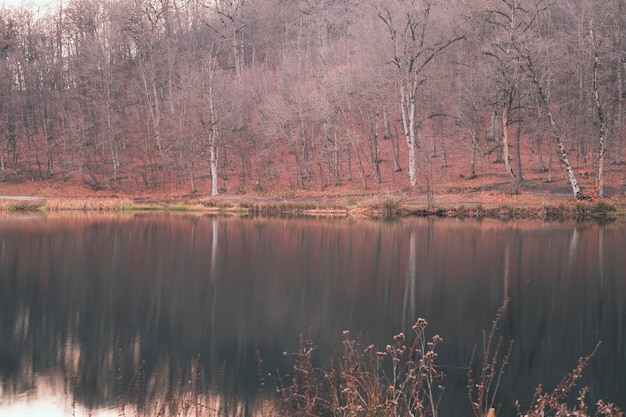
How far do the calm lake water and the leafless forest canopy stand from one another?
21.0 m

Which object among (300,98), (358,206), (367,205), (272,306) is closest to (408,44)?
(300,98)

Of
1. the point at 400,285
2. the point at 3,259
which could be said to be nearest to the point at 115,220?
the point at 3,259

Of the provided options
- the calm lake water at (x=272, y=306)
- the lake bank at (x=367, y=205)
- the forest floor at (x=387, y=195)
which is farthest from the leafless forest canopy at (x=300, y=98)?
the calm lake water at (x=272, y=306)

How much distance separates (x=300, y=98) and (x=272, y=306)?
4117 cm

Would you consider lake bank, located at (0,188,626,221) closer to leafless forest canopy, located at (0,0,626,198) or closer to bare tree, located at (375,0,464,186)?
leafless forest canopy, located at (0,0,626,198)

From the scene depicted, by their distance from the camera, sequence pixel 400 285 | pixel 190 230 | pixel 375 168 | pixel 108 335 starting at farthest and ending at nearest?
pixel 375 168 < pixel 190 230 < pixel 400 285 < pixel 108 335

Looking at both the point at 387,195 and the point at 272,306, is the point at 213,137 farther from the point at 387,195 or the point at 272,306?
the point at 272,306

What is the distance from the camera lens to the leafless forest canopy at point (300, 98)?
158ft

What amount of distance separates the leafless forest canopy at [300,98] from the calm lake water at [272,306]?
2100cm

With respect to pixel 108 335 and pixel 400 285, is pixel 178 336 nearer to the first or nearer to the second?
pixel 108 335

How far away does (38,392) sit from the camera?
9086mm

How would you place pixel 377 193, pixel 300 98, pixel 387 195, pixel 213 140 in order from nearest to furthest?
pixel 387 195, pixel 377 193, pixel 213 140, pixel 300 98

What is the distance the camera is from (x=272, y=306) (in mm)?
14477

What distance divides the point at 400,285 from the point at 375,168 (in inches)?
1342
